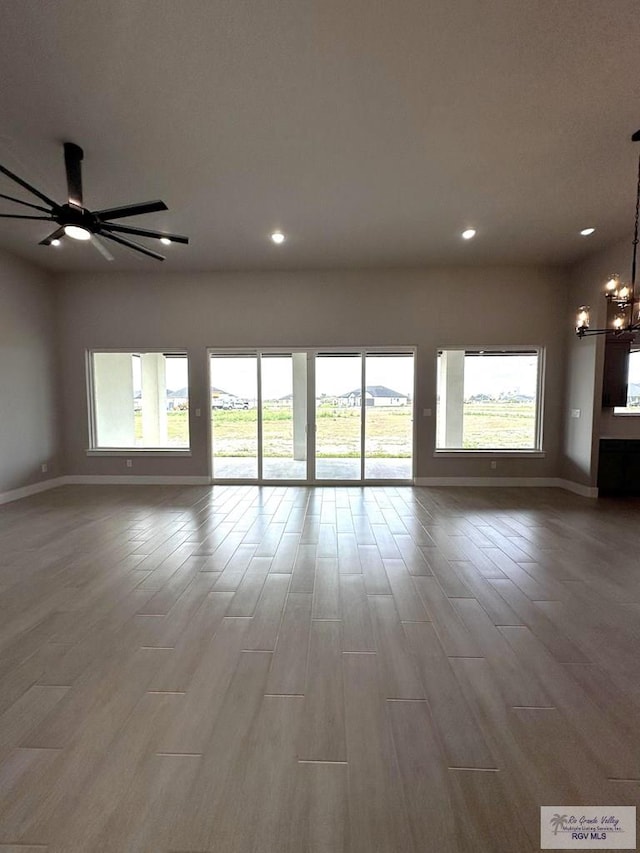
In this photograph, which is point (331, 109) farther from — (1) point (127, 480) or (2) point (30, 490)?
(2) point (30, 490)

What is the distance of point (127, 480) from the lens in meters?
6.25

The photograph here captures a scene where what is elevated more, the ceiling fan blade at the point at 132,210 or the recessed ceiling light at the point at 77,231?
the ceiling fan blade at the point at 132,210

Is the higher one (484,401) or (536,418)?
(484,401)

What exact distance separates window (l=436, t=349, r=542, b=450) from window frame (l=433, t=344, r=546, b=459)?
0.11 ft

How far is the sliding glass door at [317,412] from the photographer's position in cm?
608

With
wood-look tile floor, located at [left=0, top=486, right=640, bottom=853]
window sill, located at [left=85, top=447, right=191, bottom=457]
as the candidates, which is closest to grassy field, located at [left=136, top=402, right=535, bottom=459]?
window sill, located at [left=85, top=447, right=191, bottom=457]

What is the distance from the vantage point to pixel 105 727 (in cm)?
156

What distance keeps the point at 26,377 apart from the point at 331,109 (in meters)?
5.69

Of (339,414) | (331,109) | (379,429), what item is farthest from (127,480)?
(331,109)

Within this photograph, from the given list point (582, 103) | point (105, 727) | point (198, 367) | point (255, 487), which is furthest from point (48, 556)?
point (582, 103)

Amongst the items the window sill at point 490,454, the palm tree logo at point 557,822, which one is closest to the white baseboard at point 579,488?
the window sill at point 490,454

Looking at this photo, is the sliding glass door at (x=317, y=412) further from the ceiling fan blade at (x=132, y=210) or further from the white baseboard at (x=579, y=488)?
the ceiling fan blade at (x=132, y=210)

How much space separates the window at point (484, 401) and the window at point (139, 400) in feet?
14.8

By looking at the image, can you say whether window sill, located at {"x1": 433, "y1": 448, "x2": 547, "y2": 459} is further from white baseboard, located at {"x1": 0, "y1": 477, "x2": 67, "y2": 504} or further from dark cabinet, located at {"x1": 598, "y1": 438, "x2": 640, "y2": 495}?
white baseboard, located at {"x1": 0, "y1": 477, "x2": 67, "y2": 504}
